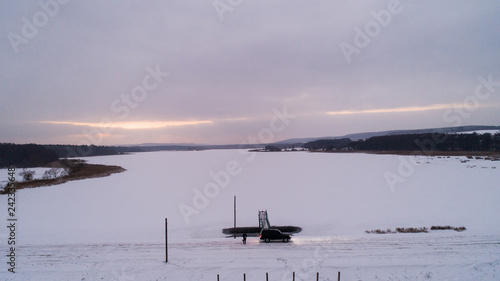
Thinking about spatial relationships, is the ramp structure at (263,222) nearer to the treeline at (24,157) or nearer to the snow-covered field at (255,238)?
the snow-covered field at (255,238)

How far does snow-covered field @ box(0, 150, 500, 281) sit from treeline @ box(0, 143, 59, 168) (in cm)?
5766

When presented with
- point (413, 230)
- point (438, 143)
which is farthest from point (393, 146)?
point (413, 230)

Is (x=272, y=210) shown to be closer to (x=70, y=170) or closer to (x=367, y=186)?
(x=367, y=186)

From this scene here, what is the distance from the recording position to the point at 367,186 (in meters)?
Result: 39.2

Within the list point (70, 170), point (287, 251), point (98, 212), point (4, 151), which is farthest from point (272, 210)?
point (4, 151)

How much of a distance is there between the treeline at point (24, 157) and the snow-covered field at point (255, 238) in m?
57.7

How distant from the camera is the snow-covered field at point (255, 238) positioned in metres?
13.1

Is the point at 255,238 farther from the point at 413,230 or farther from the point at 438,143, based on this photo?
the point at 438,143

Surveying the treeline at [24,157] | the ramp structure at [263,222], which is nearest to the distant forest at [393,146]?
the treeline at [24,157]

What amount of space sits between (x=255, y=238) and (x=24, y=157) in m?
100

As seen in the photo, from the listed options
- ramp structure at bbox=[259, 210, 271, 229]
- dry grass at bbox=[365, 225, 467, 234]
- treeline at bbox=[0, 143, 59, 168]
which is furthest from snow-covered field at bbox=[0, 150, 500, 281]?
treeline at bbox=[0, 143, 59, 168]

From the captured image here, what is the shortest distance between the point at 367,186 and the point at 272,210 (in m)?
19.5

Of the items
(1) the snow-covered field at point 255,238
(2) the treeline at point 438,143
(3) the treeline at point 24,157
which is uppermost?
(2) the treeline at point 438,143

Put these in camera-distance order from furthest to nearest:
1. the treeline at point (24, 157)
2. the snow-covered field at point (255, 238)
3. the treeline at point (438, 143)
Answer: the treeline at point (438, 143) → the treeline at point (24, 157) → the snow-covered field at point (255, 238)
